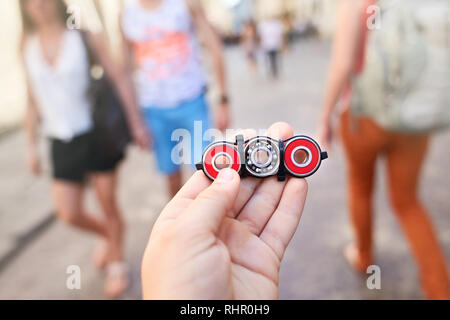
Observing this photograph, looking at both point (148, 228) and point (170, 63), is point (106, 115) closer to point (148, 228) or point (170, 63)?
point (170, 63)

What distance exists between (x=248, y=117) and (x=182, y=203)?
506cm

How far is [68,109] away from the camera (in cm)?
206

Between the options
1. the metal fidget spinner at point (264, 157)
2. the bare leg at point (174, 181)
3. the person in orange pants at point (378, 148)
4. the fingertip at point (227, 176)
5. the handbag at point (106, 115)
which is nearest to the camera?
the fingertip at point (227, 176)

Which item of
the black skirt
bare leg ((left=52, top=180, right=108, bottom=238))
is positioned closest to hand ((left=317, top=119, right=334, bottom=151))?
the black skirt

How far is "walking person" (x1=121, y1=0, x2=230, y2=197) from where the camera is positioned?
2020mm

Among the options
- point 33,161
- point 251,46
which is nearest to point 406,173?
point 33,161

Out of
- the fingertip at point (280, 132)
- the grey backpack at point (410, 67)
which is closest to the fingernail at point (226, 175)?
the fingertip at point (280, 132)

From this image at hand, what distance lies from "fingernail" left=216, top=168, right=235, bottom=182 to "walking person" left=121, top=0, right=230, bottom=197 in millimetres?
1111

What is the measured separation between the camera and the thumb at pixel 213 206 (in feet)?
3.12

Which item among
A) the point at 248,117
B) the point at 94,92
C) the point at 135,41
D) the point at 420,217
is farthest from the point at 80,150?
the point at 248,117

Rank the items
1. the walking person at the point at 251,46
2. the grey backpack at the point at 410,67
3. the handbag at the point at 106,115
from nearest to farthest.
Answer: the grey backpack at the point at 410,67, the handbag at the point at 106,115, the walking person at the point at 251,46

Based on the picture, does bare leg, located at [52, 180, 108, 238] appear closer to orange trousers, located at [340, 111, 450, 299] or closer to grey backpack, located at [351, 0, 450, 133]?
orange trousers, located at [340, 111, 450, 299]

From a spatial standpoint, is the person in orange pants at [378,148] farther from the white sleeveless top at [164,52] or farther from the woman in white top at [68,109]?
the woman in white top at [68,109]

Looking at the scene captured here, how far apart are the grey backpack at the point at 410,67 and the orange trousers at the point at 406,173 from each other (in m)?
0.11
